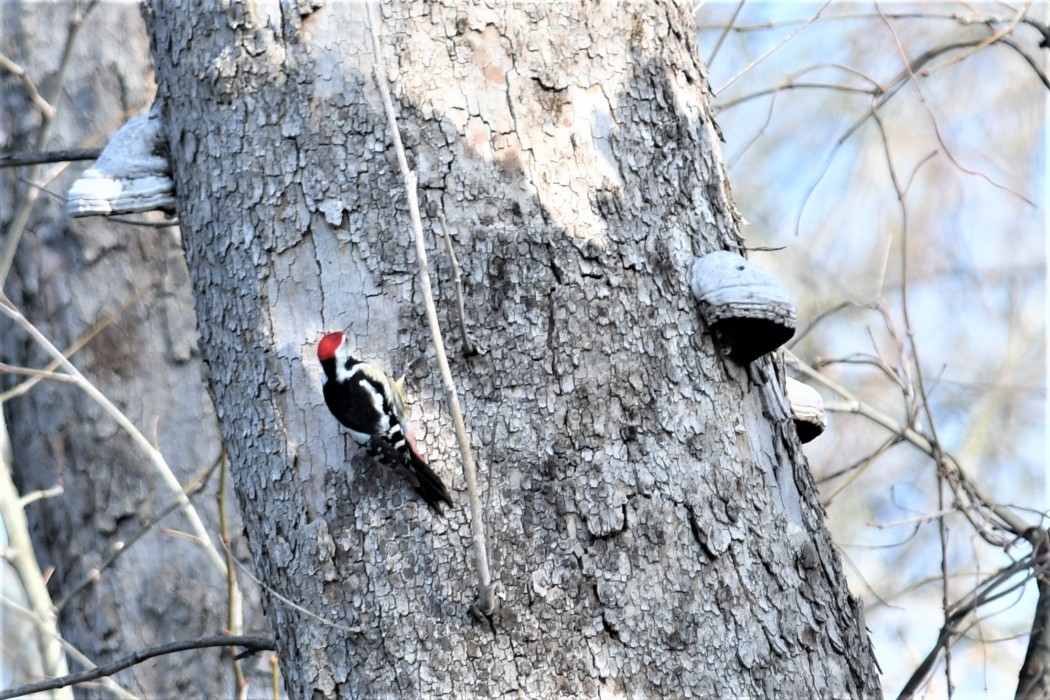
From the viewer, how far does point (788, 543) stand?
1.77m

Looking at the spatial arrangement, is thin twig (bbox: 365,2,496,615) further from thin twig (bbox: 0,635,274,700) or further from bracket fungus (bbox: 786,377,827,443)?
bracket fungus (bbox: 786,377,827,443)

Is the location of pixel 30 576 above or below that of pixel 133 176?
below

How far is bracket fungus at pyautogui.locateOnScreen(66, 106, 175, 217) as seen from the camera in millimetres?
2010

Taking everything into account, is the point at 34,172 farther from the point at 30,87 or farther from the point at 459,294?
the point at 459,294

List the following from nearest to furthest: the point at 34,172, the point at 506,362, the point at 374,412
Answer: the point at 374,412 < the point at 506,362 < the point at 34,172

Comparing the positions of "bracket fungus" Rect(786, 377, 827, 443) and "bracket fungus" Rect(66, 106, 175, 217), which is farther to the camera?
"bracket fungus" Rect(786, 377, 827, 443)

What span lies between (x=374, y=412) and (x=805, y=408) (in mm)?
1016

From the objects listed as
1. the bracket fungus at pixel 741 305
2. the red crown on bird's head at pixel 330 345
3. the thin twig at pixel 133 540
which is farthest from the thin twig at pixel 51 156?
the bracket fungus at pixel 741 305

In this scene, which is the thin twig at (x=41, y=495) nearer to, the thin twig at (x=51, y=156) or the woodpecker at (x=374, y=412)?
the thin twig at (x=51, y=156)

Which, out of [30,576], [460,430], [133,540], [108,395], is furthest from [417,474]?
[108,395]

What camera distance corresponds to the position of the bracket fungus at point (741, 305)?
1.77 metres

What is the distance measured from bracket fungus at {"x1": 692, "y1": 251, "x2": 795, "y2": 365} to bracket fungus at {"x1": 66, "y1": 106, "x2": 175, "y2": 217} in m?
1.07

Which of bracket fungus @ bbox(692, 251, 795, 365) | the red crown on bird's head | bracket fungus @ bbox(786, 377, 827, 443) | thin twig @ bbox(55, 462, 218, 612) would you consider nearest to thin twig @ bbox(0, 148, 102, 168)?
the red crown on bird's head

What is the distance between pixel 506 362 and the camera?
171 cm
